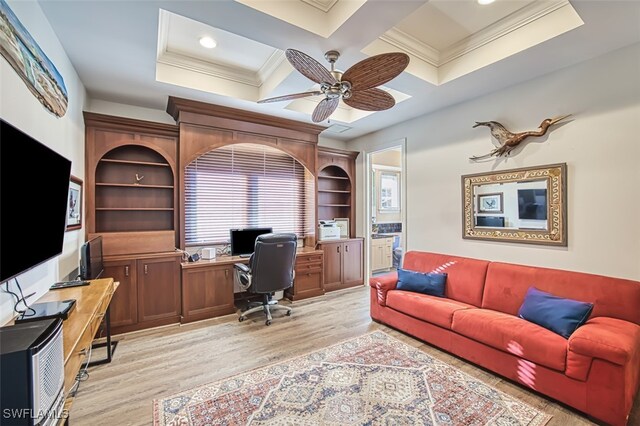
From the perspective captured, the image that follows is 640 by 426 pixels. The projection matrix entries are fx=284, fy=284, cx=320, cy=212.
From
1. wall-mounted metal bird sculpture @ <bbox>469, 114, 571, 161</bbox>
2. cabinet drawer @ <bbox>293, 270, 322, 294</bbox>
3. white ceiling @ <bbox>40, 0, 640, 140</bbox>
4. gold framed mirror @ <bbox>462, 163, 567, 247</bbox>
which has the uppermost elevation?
white ceiling @ <bbox>40, 0, 640, 140</bbox>

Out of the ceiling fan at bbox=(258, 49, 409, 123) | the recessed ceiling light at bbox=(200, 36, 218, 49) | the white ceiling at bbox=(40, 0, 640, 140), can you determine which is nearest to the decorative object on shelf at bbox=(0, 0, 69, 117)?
the white ceiling at bbox=(40, 0, 640, 140)

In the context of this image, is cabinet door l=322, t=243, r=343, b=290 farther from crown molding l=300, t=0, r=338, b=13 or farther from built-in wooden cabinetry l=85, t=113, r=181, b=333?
crown molding l=300, t=0, r=338, b=13

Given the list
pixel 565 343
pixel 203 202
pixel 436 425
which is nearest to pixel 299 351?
pixel 436 425

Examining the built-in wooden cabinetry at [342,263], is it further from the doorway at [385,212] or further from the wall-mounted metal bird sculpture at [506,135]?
the wall-mounted metal bird sculpture at [506,135]

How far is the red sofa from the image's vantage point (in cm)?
187

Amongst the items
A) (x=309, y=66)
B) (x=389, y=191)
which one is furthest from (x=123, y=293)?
(x=389, y=191)

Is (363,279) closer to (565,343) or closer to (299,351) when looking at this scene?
(299,351)

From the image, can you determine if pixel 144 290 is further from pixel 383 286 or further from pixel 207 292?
pixel 383 286

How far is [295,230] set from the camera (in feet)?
16.6

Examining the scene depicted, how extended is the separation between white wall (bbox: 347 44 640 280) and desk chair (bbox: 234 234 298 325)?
219 centimetres

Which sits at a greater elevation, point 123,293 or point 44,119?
point 44,119

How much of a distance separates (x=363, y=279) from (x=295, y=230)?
5.34 ft

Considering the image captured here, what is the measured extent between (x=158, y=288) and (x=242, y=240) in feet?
4.05

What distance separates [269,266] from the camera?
139 inches
